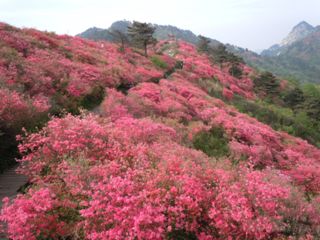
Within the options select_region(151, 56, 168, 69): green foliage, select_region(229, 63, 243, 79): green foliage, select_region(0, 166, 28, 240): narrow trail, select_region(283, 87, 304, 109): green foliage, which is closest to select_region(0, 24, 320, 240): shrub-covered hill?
select_region(0, 166, 28, 240): narrow trail

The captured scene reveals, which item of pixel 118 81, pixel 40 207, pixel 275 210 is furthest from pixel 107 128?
pixel 118 81

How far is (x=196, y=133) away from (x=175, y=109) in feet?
10.7

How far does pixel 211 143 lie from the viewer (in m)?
15.2

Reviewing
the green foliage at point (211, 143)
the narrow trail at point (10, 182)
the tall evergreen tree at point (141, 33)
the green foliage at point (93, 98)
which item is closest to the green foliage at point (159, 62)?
the tall evergreen tree at point (141, 33)

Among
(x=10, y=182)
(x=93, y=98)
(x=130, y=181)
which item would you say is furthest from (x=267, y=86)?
(x=130, y=181)

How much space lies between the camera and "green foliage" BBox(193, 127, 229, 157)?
14.3 metres

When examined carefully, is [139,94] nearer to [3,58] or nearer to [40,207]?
[3,58]

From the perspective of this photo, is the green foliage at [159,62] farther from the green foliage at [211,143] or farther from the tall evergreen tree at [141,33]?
the green foliage at [211,143]

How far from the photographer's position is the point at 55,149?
870cm

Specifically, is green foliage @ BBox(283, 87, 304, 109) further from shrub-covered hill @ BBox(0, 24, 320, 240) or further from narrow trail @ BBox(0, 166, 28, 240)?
narrow trail @ BBox(0, 166, 28, 240)

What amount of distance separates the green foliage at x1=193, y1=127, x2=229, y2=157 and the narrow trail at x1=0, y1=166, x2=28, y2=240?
307 inches

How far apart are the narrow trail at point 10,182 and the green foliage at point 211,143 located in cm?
780

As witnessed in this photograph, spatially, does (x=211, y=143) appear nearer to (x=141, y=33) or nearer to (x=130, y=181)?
(x=130, y=181)

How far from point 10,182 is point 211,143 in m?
9.37
